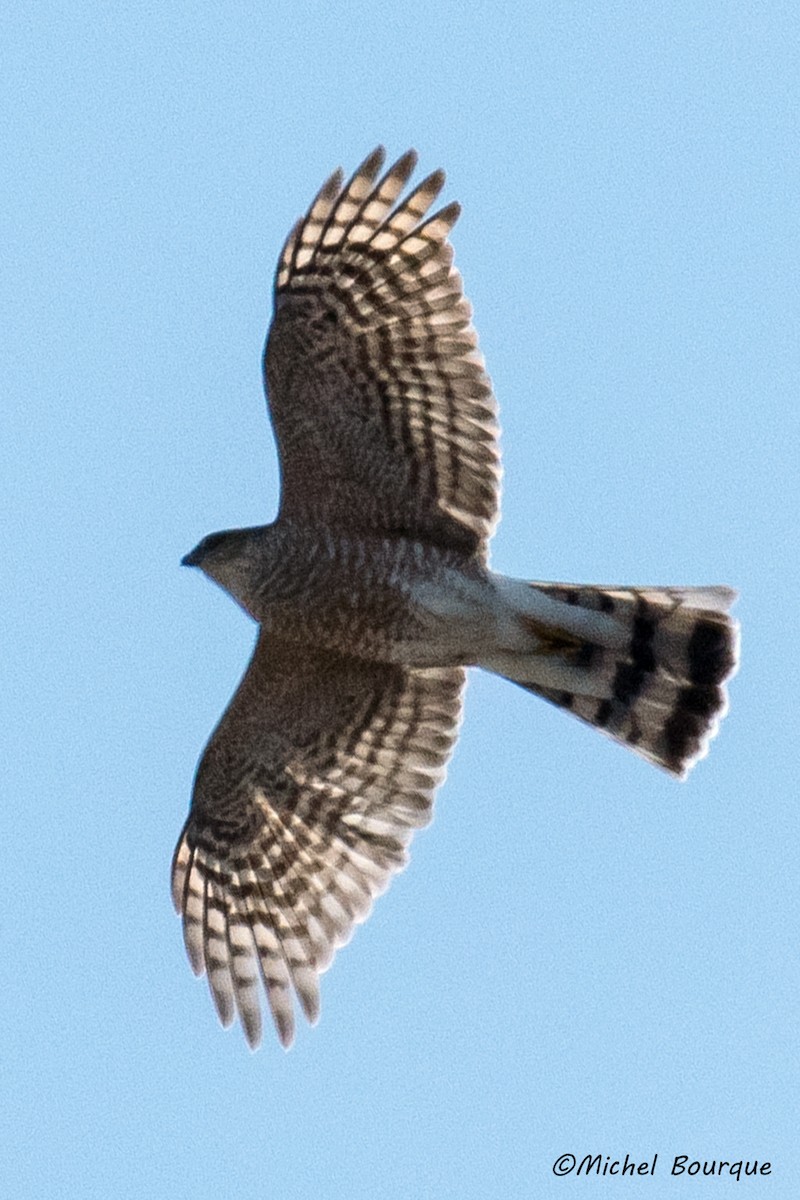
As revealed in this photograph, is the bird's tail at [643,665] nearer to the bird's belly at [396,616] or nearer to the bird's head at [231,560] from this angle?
the bird's belly at [396,616]

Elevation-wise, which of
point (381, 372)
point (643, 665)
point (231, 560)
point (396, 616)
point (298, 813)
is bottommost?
point (298, 813)

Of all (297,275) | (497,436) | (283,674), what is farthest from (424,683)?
(297,275)

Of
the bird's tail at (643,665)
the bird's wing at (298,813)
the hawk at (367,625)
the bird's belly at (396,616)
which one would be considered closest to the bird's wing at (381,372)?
the hawk at (367,625)

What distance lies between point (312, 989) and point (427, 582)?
2.10m

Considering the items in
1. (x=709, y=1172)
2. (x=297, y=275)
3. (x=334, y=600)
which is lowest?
(x=709, y=1172)

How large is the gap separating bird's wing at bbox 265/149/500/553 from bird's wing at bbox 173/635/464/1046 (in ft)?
3.09

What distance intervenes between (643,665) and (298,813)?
Answer: 6.22 ft

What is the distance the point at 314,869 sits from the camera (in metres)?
10.6

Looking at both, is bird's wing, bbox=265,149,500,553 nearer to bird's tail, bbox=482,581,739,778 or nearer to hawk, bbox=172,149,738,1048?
hawk, bbox=172,149,738,1048

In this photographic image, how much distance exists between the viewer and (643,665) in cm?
1027

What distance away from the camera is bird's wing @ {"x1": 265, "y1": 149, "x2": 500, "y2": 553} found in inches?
376

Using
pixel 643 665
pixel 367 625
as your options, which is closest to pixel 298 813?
pixel 367 625

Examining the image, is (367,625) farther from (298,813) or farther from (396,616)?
(298,813)

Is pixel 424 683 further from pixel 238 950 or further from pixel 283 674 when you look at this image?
pixel 238 950
